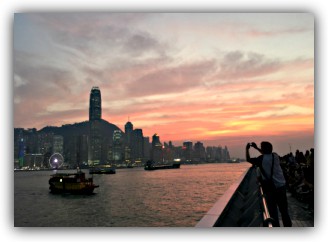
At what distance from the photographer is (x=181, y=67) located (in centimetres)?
756

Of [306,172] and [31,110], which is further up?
[31,110]

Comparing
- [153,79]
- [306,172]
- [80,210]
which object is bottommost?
[80,210]

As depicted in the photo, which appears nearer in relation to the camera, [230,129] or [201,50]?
[201,50]

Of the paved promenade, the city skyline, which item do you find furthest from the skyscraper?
the paved promenade

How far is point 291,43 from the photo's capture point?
6.87 meters

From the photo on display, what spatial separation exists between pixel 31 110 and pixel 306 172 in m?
5.32

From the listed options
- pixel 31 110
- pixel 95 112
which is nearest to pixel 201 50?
pixel 95 112

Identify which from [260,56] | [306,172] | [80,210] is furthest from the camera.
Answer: [80,210]

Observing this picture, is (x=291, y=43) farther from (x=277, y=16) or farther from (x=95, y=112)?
(x=95, y=112)

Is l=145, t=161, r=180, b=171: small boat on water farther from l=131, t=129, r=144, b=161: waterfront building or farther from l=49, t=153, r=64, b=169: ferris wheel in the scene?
l=131, t=129, r=144, b=161: waterfront building

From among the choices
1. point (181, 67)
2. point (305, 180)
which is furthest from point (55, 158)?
point (305, 180)

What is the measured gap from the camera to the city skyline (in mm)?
6824

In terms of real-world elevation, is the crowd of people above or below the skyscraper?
below

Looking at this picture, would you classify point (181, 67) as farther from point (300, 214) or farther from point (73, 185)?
point (73, 185)
